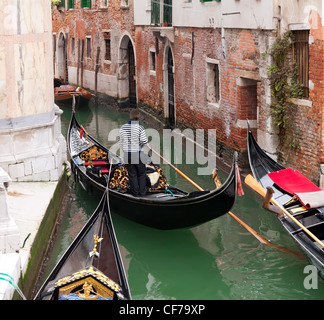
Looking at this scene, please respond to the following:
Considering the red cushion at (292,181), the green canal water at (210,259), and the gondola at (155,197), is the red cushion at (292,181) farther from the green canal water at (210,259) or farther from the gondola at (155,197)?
the gondola at (155,197)

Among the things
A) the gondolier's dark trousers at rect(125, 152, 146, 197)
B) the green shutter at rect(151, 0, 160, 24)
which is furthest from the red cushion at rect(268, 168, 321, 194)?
the green shutter at rect(151, 0, 160, 24)

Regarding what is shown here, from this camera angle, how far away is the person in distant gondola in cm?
509

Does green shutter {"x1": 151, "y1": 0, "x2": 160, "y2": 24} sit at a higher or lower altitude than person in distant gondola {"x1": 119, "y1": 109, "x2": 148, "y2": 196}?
higher

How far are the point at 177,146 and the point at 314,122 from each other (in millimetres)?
3122

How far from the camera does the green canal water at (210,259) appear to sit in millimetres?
4230

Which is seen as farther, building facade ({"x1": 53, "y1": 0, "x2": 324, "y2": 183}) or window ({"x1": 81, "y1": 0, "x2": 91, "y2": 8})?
window ({"x1": 81, "y1": 0, "x2": 91, "y2": 8})

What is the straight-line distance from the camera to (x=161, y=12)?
9320 millimetres

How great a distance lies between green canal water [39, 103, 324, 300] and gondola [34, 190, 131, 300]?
571mm

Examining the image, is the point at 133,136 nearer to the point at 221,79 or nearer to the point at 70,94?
the point at 221,79

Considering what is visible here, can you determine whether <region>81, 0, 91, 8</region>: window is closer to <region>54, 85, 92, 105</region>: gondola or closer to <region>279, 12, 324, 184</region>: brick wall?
<region>54, 85, 92, 105</region>: gondola

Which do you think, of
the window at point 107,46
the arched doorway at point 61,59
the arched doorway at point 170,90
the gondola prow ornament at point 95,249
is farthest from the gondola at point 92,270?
the arched doorway at point 61,59

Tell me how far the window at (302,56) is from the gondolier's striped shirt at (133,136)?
1.50 metres

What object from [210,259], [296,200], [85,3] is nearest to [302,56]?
[296,200]

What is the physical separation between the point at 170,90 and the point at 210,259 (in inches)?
201
